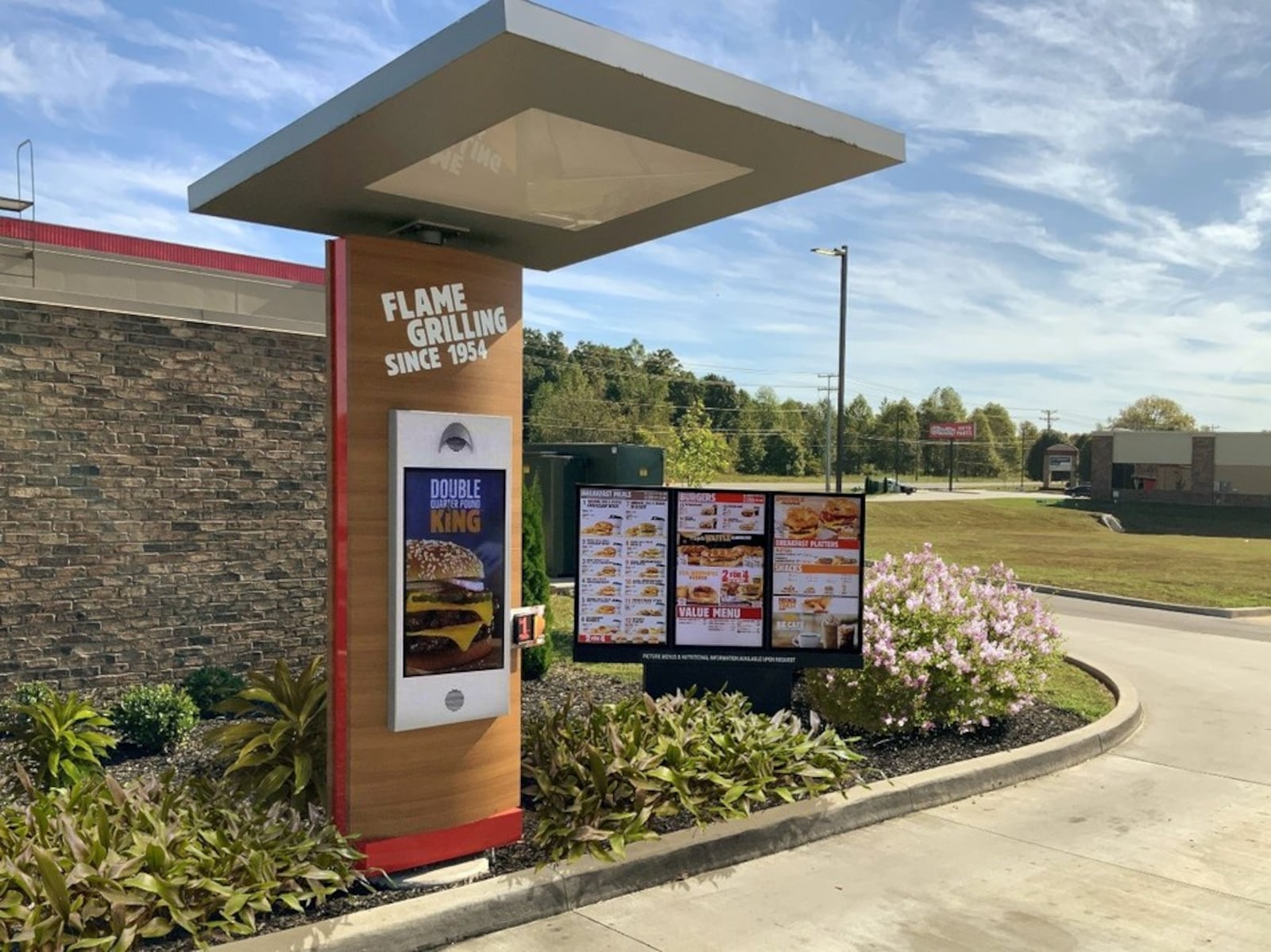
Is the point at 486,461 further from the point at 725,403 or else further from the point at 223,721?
the point at 725,403

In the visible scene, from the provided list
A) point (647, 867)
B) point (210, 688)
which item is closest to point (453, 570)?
point (647, 867)

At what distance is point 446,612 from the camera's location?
16.5ft

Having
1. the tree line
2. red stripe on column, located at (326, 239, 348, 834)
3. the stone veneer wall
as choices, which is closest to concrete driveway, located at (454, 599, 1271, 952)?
red stripe on column, located at (326, 239, 348, 834)

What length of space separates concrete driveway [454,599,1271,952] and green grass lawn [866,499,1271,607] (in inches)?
485

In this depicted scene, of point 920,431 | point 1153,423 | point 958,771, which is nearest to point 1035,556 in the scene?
point 958,771

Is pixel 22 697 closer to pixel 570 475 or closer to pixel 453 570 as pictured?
pixel 453 570

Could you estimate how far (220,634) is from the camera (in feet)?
28.0

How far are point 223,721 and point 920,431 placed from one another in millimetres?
132370

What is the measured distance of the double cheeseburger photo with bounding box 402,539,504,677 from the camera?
4.91m

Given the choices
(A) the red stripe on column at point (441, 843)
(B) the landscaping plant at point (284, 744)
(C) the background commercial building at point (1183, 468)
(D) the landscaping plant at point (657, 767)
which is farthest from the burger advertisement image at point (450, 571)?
(C) the background commercial building at point (1183, 468)

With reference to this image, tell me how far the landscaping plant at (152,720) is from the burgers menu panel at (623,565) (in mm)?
2851

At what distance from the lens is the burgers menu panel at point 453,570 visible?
193 inches

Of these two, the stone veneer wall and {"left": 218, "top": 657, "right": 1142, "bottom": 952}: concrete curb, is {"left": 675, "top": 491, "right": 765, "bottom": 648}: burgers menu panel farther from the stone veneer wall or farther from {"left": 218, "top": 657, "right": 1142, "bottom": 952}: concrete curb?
the stone veneer wall

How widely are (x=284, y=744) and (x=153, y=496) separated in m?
3.40
